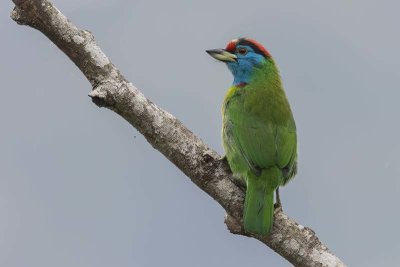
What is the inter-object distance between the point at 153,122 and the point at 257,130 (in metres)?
1.05

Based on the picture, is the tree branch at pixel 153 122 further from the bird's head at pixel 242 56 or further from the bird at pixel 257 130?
the bird's head at pixel 242 56

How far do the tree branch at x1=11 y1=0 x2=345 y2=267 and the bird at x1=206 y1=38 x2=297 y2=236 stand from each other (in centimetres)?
14

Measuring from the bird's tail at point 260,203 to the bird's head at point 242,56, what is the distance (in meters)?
1.35

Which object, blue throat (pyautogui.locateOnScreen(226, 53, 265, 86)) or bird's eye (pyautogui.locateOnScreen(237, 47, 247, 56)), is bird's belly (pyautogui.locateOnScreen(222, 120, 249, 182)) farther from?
bird's eye (pyautogui.locateOnScreen(237, 47, 247, 56))

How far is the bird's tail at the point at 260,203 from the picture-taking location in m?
4.38

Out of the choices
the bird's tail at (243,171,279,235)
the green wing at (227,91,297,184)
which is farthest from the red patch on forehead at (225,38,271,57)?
the bird's tail at (243,171,279,235)

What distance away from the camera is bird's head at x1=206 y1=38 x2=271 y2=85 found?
18.7 feet

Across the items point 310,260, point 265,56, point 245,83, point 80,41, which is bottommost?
point 310,260

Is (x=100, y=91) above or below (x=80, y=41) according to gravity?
below

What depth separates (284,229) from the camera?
4.44 m

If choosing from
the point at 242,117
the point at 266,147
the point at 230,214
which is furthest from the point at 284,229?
the point at 242,117

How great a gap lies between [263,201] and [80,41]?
77.6 inches

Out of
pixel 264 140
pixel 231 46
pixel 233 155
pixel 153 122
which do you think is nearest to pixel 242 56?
pixel 231 46

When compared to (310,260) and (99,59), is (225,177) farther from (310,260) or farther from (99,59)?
(99,59)
